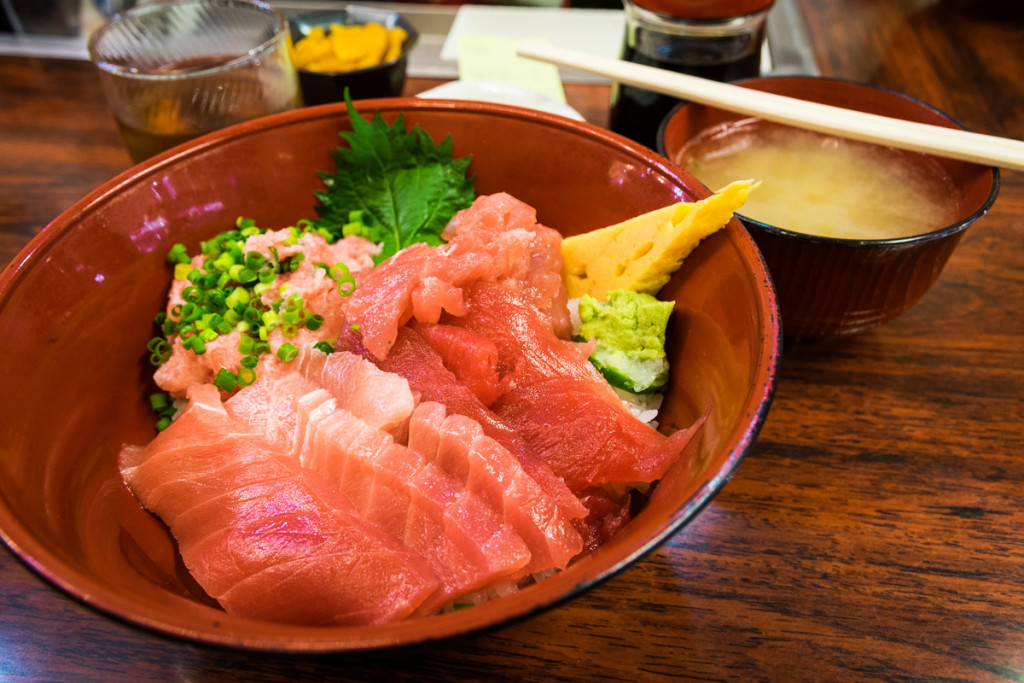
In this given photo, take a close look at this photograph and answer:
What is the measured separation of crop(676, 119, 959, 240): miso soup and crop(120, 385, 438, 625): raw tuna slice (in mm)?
1225

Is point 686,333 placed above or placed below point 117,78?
below

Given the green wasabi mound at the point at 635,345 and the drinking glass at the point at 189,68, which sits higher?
the drinking glass at the point at 189,68

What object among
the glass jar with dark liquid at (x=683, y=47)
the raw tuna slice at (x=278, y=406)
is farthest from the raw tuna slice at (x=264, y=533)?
the glass jar with dark liquid at (x=683, y=47)

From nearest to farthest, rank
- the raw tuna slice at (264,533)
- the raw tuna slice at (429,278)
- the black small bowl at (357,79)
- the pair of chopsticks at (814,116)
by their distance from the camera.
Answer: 1. the raw tuna slice at (264,533)
2. the raw tuna slice at (429,278)
3. the pair of chopsticks at (814,116)
4. the black small bowl at (357,79)

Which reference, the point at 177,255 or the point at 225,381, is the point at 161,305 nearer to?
the point at 177,255

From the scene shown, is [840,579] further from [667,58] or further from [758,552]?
[667,58]

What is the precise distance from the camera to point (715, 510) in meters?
1.36

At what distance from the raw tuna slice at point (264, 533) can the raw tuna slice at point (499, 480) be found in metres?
0.15

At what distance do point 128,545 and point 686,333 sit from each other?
3.57 feet

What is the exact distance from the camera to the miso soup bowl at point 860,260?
1.36m

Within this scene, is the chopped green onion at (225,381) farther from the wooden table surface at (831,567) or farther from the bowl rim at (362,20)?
the bowl rim at (362,20)

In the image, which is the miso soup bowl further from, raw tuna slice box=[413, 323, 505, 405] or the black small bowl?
the black small bowl

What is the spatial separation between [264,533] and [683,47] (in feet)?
6.07

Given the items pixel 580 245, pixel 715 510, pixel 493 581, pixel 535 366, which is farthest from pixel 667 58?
pixel 493 581
